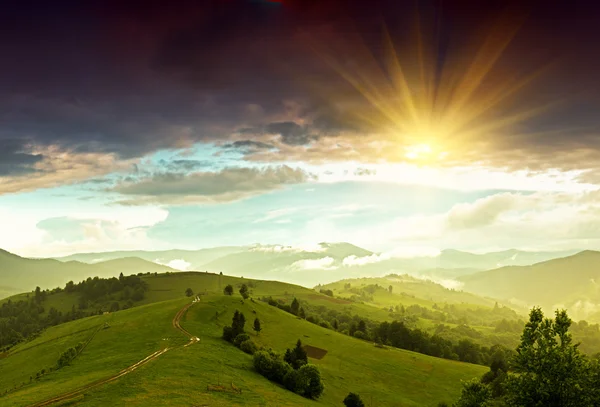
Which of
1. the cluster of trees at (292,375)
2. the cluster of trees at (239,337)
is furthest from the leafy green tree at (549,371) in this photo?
the cluster of trees at (239,337)

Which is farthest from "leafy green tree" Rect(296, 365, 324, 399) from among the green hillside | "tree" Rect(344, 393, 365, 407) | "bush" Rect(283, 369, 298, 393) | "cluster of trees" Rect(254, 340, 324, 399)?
"tree" Rect(344, 393, 365, 407)

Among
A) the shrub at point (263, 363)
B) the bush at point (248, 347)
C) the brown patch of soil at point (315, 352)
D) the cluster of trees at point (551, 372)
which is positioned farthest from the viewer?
the brown patch of soil at point (315, 352)

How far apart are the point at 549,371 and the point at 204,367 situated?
64.0m

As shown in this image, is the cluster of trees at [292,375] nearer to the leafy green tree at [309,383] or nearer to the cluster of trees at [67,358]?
the leafy green tree at [309,383]

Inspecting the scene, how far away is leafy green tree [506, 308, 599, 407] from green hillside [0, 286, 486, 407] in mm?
40832

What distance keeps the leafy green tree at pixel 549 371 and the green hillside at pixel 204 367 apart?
1608 inches

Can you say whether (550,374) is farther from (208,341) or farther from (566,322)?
(208,341)

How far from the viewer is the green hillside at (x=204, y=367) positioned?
2628 inches

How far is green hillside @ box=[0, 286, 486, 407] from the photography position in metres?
66.8

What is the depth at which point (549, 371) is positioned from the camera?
52.0m

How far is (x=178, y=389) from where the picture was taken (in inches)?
2623

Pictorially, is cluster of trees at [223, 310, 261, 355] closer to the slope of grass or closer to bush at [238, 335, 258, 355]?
bush at [238, 335, 258, 355]

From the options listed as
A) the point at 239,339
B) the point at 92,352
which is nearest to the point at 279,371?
the point at 239,339

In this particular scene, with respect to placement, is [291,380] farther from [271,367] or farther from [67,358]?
[67,358]
